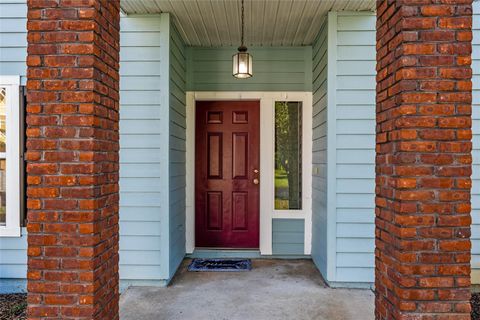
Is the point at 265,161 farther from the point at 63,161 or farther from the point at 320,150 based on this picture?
the point at 63,161

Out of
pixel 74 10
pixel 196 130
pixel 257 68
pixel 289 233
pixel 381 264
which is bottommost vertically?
pixel 289 233

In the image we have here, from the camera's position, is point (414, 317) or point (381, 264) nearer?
point (414, 317)

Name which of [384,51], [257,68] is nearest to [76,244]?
[384,51]

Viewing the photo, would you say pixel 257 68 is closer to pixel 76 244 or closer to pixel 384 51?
pixel 384 51

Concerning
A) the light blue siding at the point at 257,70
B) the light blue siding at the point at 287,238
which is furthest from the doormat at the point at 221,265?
the light blue siding at the point at 257,70

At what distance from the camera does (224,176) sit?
4477 mm

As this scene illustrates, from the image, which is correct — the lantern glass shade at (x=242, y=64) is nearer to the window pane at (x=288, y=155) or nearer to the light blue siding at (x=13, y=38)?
the window pane at (x=288, y=155)

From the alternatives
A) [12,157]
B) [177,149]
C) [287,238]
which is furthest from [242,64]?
[12,157]

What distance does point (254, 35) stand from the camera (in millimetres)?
4039

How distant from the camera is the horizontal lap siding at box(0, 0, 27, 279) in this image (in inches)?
136

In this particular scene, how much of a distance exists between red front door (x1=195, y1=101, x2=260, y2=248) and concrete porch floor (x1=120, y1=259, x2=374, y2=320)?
27.0 inches

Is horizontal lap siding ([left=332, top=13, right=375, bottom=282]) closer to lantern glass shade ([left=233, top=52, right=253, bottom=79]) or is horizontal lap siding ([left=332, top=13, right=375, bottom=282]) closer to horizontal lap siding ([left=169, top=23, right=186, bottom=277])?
lantern glass shade ([left=233, top=52, right=253, bottom=79])

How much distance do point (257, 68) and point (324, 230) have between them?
82.5 inches

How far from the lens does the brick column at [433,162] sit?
1.72m
